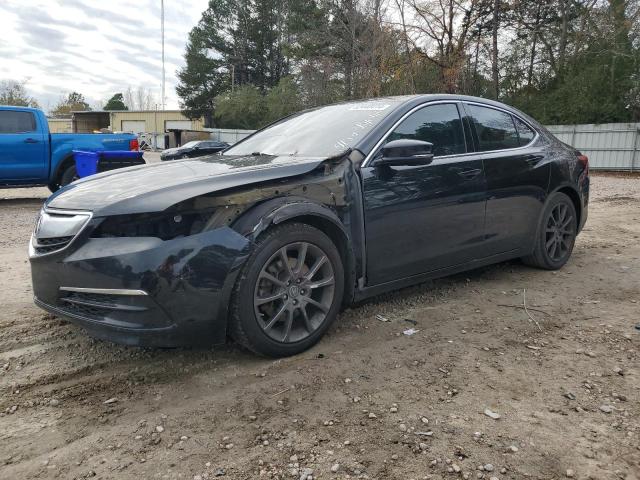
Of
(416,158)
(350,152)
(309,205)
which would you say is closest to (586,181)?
(416,158)

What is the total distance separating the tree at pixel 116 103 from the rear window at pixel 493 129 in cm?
7820

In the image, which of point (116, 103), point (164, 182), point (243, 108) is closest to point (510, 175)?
point (164, 182)

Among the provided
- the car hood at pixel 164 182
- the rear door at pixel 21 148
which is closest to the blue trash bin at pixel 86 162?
the rear door at pixel 21 148

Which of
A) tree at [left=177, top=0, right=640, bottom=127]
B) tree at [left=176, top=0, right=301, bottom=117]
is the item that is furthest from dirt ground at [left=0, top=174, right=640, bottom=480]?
tree at [left=176, top=0, right=301, bottom=117]

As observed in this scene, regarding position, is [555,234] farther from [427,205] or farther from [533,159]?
[427,205]

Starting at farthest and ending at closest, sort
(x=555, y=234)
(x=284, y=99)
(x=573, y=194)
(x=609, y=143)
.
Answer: (x=284, y=99)
(x=609, y=143)
(x=573, y=194)
(x=555, y=234)

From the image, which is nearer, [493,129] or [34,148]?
[493,129]

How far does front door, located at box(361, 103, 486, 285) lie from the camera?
335 cm

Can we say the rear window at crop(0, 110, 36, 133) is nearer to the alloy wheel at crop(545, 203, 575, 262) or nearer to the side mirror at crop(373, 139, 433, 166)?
the side mirror at crop(373, 139, 433, 166)

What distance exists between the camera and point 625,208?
30.8 feet

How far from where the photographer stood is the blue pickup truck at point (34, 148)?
9.11 metres

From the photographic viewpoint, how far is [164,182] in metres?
2.85

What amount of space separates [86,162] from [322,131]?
6.99 meters

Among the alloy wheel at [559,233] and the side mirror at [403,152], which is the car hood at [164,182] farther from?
the alloy wheel at [559,233]
